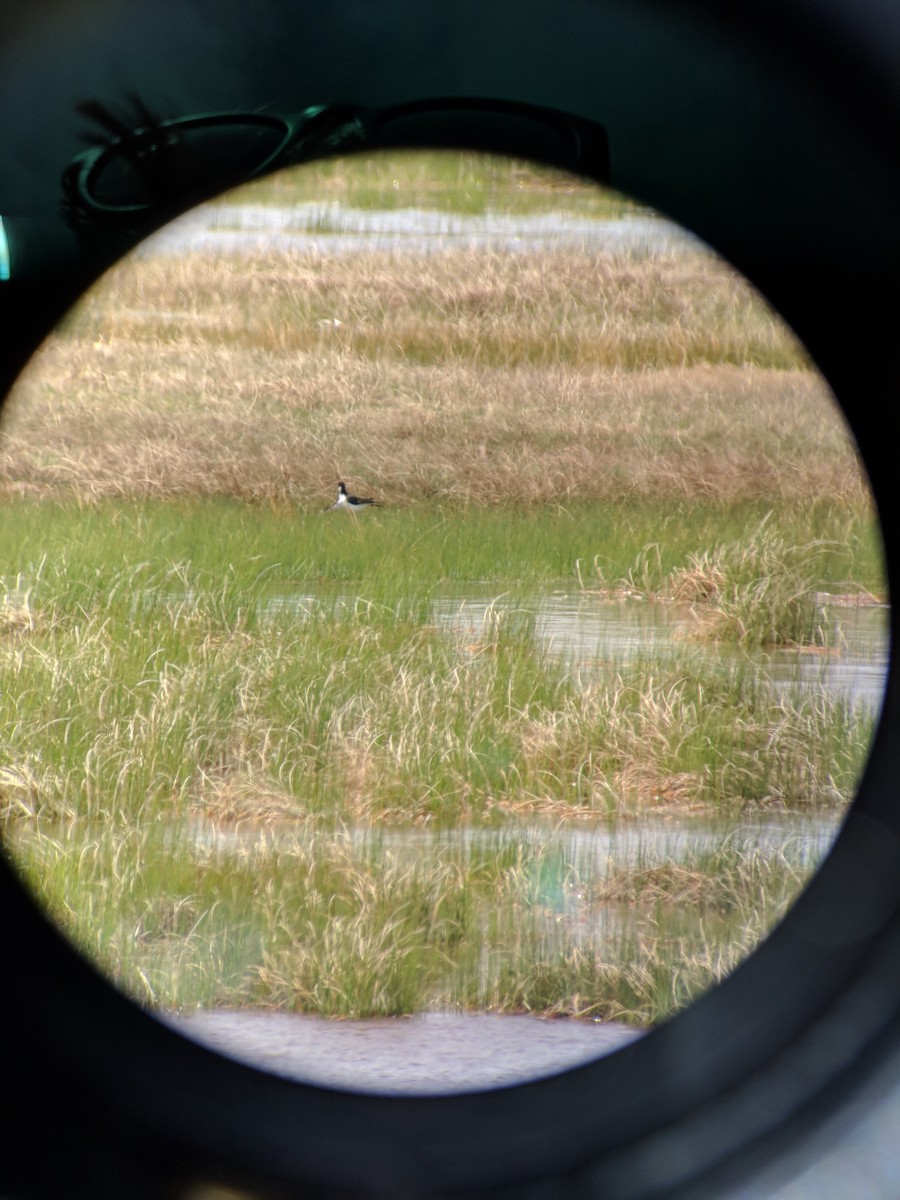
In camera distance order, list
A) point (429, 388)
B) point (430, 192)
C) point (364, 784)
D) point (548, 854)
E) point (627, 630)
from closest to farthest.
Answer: point (548, 854) → point (364, 784) → point (627, 630) → point (429, 388) → point (430, 192)

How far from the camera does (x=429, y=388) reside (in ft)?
29.3

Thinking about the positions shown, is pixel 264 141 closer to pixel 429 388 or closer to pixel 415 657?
pixel 415 657

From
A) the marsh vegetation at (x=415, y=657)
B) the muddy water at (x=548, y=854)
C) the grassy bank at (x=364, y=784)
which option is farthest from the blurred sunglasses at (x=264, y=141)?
the grassy bank at (x=364, y=784)

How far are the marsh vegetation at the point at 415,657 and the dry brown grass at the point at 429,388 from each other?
36mm

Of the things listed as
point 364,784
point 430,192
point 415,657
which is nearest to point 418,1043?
point 364,784

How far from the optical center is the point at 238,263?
10.7m

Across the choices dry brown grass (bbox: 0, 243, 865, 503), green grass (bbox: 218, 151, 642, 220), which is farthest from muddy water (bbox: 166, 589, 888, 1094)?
green grass (bbox: 218, 151, 642, 220)

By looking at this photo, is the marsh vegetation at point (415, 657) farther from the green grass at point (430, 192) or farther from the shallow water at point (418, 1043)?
the green grass at point (430, 192)

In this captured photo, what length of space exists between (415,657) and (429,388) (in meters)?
4.98

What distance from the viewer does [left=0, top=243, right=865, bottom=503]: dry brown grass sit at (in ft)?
24.1

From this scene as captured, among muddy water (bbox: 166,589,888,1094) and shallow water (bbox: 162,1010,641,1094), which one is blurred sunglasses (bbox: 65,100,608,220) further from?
shallow water (bbox: 162,1010,641,1094)

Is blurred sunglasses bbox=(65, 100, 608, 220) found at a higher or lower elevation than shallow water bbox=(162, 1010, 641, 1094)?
higher

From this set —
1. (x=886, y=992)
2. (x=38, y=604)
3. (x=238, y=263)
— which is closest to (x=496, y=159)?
(x=886, y=992)

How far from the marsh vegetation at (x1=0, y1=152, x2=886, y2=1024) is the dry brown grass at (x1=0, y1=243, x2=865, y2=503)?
1.4 inches
